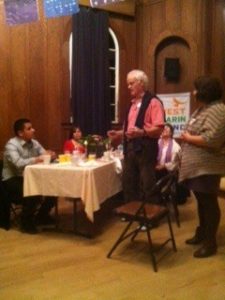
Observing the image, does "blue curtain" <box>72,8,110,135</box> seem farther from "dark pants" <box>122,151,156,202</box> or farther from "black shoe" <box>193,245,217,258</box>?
"black shoe" <box>193,245,217,258</box>

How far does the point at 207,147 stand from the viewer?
2797 mm

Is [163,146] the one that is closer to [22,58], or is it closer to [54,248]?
[54,248]

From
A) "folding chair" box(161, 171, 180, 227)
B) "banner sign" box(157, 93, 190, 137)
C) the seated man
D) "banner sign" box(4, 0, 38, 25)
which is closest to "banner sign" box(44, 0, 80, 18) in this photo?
"banner sign" box(4, 0, 38, 25)

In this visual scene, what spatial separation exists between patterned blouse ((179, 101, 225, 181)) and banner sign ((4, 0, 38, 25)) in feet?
6.61

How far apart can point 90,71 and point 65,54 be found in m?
0.44

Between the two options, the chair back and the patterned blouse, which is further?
the chair back

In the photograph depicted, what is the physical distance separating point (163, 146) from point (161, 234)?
1.37 meters

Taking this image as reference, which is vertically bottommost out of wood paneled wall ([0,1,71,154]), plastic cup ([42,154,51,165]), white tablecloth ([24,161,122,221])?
white tablecloth ([24,161,122,221])

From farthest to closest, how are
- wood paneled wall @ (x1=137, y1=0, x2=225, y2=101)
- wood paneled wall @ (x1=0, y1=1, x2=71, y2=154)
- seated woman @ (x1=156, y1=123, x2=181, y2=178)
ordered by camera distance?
wood paneled wall @ (x1=137, y1=0, x2=225, y2=101) → wood paneled wall @ (x1=0, y1=1, x2=71, y2=154) → seated woman @ (x1=156, y1=123, x2=181, y2=178)

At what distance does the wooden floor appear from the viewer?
2.40 m

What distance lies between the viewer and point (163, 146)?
459 cm

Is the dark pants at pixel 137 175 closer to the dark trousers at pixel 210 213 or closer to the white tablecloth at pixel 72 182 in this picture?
the white tablecloth at pixel 72 182

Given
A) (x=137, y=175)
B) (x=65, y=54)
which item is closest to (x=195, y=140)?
(x=137, y=175)

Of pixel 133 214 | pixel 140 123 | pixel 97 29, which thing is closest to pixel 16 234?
pixel 133 214
